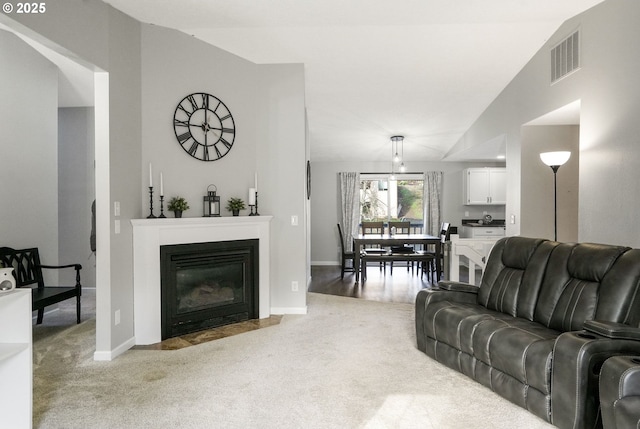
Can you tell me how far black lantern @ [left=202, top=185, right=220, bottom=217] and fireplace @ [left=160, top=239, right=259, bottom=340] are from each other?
302 mm

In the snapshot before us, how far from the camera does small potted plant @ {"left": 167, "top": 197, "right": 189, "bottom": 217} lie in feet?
12.8

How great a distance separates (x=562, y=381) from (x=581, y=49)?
10.5ft

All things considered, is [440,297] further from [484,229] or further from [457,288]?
[484,229]

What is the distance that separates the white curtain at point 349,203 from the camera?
8.93 m

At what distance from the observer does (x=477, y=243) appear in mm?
5012

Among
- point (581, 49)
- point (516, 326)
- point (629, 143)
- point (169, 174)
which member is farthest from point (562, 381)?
point (169, 174)

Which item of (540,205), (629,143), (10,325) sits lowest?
(10,325)

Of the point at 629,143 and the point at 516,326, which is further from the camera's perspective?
the point at 629,143

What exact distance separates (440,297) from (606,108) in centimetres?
219

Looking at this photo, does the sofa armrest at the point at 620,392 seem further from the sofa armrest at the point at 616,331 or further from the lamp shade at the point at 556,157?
the lamp shade at the point at 556,157

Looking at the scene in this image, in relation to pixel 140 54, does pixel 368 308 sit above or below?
below

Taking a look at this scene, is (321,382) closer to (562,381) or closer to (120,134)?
Answer: (562,381)

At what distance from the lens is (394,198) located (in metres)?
9.21

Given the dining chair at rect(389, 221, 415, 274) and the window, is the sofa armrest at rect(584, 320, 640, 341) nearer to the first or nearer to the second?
the dining chair at rect(389, 221, 415, 274)
